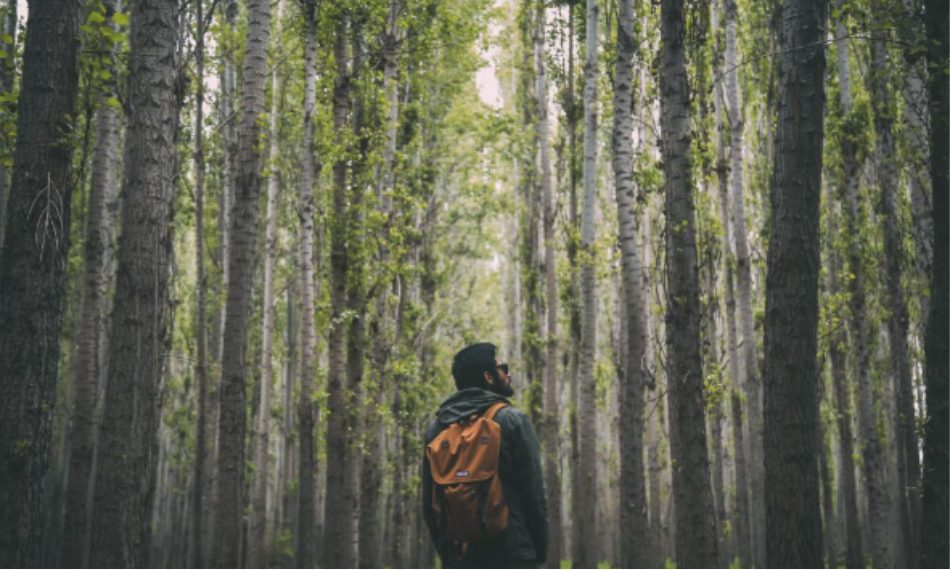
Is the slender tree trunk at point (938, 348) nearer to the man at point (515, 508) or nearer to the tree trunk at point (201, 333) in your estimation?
the man at point (515, 508)

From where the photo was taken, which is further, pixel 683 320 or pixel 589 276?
Answer: pixel 589 276

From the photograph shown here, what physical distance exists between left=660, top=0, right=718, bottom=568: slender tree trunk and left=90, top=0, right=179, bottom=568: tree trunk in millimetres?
5011

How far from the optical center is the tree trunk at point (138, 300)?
18.7ft

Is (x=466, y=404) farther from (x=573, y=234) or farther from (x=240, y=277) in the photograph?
(x=573, y=234)

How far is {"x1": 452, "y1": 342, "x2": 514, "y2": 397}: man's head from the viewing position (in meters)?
3.89

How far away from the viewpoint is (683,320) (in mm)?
7969

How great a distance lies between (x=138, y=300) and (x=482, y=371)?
3375 millimetres

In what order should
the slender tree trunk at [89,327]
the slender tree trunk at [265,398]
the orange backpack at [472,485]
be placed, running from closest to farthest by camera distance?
the orange backpack at [472,485] → the slender tree trunk at [89,327] → the slender tree trunk at [265,398]

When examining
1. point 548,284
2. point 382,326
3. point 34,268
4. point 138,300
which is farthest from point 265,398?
point 34,268

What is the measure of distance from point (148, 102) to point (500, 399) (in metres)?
4.05

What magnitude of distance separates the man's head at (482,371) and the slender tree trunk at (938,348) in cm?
456

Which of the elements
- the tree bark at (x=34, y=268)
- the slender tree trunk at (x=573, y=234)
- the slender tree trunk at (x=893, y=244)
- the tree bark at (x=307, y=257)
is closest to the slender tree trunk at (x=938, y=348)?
the slender tree trunk at (x=893, y=244)

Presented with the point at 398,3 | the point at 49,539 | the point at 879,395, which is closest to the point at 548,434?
the point at 398,3

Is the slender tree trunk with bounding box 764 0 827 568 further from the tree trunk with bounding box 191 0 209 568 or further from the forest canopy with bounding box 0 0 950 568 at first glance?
the tree trunk with bounding box 191 0 209 568
